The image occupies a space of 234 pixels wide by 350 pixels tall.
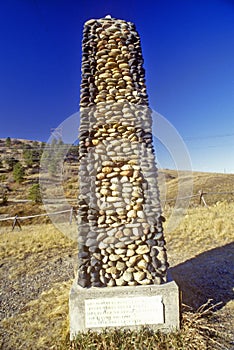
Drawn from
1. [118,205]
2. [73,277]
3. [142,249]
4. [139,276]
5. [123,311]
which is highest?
[118,205]

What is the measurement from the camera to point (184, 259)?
25.2ft

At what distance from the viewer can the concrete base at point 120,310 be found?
11.7 feet

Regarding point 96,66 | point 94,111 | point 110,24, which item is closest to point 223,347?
point 94,111

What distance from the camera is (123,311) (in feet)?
11.8

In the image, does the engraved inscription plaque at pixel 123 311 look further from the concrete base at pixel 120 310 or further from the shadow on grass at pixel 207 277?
the shadow on grass at pixel 207 277

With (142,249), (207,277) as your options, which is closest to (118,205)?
(142,249)

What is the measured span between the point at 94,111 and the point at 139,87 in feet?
2.82

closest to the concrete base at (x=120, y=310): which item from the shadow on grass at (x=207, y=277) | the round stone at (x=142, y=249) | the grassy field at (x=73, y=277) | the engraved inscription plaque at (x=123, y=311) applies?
the engraved inscription plaque at (x=123, y=311)

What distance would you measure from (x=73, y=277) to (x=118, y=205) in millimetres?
3770

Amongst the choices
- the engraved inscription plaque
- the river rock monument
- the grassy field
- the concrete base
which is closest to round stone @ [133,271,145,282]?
the river rock monument

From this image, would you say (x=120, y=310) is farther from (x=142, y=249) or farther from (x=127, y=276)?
(x=142, y=249)

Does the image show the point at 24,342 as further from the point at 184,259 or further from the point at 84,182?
the point at 184,259

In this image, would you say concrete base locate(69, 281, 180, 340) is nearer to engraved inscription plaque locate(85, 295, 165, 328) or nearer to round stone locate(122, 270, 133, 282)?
engraved inscription plaque locate(85, 295, 165, 328)

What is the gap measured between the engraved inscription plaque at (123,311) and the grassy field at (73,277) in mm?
129
